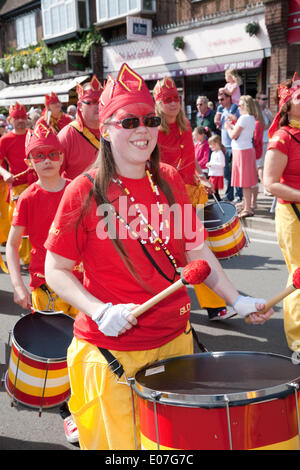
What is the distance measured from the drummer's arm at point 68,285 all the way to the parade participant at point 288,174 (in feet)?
7.40

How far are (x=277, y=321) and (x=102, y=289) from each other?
347cm

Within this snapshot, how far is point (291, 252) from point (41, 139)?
2070mm

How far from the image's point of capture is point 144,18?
835 inches

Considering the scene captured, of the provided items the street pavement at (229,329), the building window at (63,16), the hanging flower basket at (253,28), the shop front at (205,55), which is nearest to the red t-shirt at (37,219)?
the street pavement at (229,329)

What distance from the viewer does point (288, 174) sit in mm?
4281

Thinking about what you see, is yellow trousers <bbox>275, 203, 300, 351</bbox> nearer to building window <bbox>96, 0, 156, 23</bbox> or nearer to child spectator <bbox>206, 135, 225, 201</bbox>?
child spectator <bbox>206, 135, 225, 201</bbox>

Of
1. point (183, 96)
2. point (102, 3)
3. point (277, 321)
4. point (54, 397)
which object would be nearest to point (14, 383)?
point (54, 397)

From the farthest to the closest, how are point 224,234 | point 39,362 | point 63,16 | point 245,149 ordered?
point 63,16 → point 245,149 → point 224,234 → point 39,362

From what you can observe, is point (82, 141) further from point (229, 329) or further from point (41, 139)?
point (229, 329)

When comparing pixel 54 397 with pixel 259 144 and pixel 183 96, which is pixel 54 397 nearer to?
pixel 259 144

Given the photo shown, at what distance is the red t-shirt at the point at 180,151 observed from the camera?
5371 mm

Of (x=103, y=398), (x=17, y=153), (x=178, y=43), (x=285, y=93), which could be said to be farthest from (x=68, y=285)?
(x=178, y=43)

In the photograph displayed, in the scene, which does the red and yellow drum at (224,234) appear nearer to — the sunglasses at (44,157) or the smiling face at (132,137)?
the sunglasses at (44,157)

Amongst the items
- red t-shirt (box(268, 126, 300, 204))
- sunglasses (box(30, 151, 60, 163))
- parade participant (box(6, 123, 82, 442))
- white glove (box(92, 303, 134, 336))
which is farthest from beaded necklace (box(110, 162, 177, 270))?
red t-shirt (box(268, 126, 300, 204))
